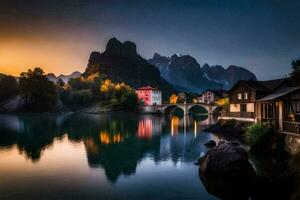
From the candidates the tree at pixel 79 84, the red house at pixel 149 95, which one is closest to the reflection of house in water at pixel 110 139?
the tree at pixel 79 84

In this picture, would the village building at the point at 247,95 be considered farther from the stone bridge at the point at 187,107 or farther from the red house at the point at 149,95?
the red house at the point at 149,95

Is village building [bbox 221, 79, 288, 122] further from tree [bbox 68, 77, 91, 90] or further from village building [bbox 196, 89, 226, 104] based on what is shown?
tree [bbox 68, 77, 91, 90]

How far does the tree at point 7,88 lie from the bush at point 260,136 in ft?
507

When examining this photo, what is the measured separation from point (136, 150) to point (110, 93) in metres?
136

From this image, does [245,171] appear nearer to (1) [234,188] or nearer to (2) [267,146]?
(1) [234,188]

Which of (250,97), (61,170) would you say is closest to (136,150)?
(61,170)

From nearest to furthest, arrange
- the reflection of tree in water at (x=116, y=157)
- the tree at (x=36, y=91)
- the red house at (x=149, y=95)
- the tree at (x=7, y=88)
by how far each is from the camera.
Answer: the reflection of tree in water at (x=116, y=157) → the tree at (x=36, y=91) → the tree at (x=7, y=88) → the red house at (x=149, y=95)

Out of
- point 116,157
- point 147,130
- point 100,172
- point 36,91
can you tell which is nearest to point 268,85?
point 147,130

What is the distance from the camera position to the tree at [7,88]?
510 feet

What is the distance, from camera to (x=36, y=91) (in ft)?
475

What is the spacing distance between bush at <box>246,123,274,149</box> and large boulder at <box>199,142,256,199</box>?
1079 cm

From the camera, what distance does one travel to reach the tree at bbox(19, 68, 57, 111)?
14675cm

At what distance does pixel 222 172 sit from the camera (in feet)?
67.5

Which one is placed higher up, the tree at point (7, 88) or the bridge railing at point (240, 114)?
the tree at point (7, 88)
